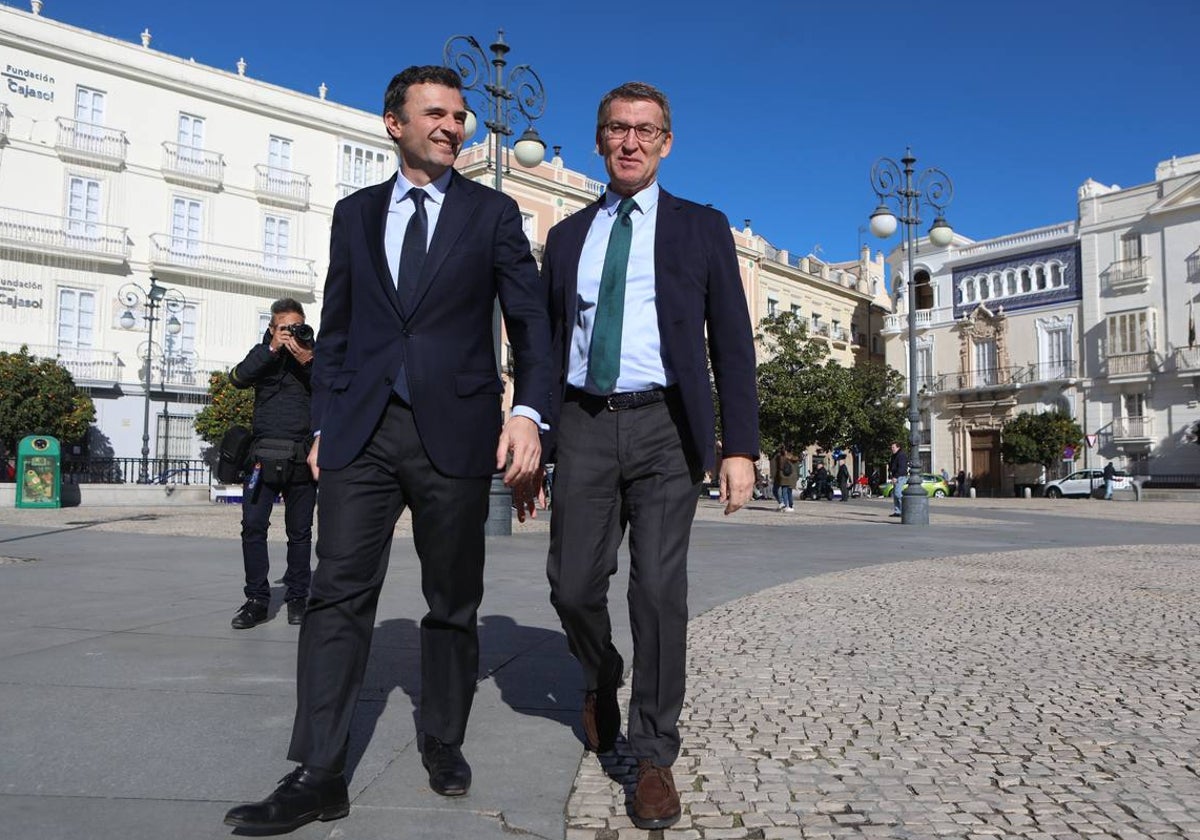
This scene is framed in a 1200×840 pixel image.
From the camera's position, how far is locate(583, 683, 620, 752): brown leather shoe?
3.01m

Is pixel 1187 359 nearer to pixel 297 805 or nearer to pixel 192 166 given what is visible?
pixel 192 166

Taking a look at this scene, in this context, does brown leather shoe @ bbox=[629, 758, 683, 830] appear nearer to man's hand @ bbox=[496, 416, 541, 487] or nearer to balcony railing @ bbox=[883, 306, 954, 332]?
man's hand @ bbox=[496, 416, 541, 487]

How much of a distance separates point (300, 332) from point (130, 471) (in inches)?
1104

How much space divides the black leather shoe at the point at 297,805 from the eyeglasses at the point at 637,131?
197 cm

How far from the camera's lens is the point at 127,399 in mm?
31156

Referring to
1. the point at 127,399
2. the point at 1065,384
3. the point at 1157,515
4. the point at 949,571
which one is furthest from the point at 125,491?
the point at 1065,384

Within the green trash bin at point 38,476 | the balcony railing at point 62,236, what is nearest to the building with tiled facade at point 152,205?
the balcony railing at point 62,236

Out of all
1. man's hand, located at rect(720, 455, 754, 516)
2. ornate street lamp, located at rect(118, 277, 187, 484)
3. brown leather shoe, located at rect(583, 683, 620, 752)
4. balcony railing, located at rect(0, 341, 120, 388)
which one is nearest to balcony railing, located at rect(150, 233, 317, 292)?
ornate street lamp, located at rect(118, 277, 187, 484)

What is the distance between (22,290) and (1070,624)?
104 feet

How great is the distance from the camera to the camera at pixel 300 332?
4.51 m

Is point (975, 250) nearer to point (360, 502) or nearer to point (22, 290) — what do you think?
point (22, 290)

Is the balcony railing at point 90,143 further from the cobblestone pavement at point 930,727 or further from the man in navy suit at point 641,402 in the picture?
the man in navy suit at point 641,402

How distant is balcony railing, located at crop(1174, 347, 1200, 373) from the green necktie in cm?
4339

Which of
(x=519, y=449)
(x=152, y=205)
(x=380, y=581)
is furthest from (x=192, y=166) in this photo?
(x=519, y=449)
